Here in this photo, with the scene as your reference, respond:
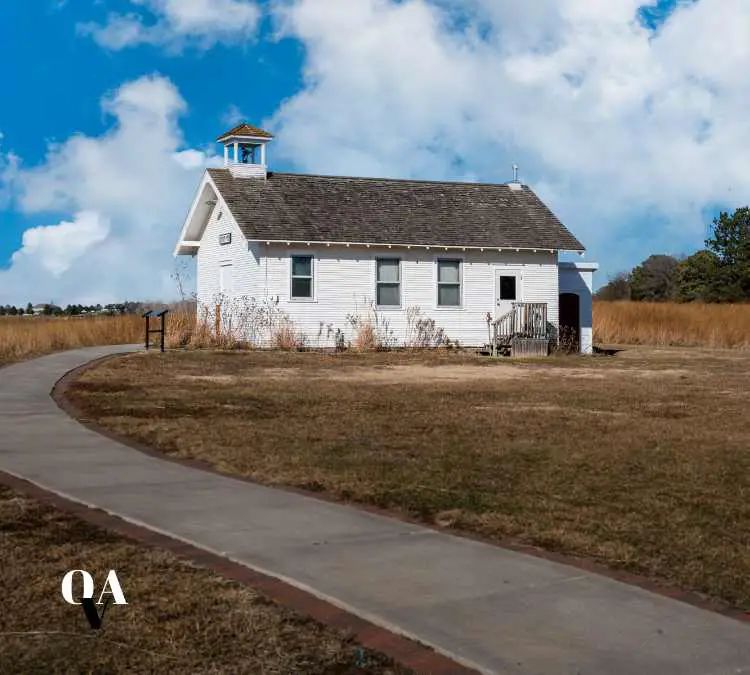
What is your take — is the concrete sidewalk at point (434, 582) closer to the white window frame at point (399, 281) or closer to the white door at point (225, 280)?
the white window frame at point (399, 281)

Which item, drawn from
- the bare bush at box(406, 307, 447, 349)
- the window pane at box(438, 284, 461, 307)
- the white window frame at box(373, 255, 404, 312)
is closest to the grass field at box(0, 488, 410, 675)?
the white window frame at box(373, 255, 404, 312)

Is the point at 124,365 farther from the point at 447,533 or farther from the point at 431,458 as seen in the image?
the point at 447,533

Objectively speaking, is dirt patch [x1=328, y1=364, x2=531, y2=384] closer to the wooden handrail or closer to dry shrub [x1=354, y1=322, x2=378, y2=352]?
dry shrub [x1=354, y1=322, x2=378, y2=352]

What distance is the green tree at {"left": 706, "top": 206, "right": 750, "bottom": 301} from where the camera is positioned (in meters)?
67.1

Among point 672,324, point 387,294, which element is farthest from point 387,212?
point 672,324

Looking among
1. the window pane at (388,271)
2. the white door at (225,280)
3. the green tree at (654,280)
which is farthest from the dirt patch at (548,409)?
the green tree at (654,280)

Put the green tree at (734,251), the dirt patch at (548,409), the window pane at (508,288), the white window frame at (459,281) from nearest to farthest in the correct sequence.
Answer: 1. the dirt patch at (548,409)
2. the white window frame at (459,281)
3. the window pane at (508,288)
4. the green tree at (734,251)

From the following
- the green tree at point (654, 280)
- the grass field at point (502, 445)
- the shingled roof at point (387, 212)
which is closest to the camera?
the grass field at point (502, 445)

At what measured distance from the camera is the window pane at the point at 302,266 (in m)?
31.5

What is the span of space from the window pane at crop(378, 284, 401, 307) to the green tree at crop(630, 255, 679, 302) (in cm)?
5401

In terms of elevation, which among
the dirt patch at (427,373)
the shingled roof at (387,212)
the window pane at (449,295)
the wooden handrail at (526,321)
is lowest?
the dirt patch at (427,373)

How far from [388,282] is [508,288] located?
4176 millimetres

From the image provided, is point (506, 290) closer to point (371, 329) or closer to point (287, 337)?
point (371, 329)

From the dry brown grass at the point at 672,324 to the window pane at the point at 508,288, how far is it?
1049 cm
